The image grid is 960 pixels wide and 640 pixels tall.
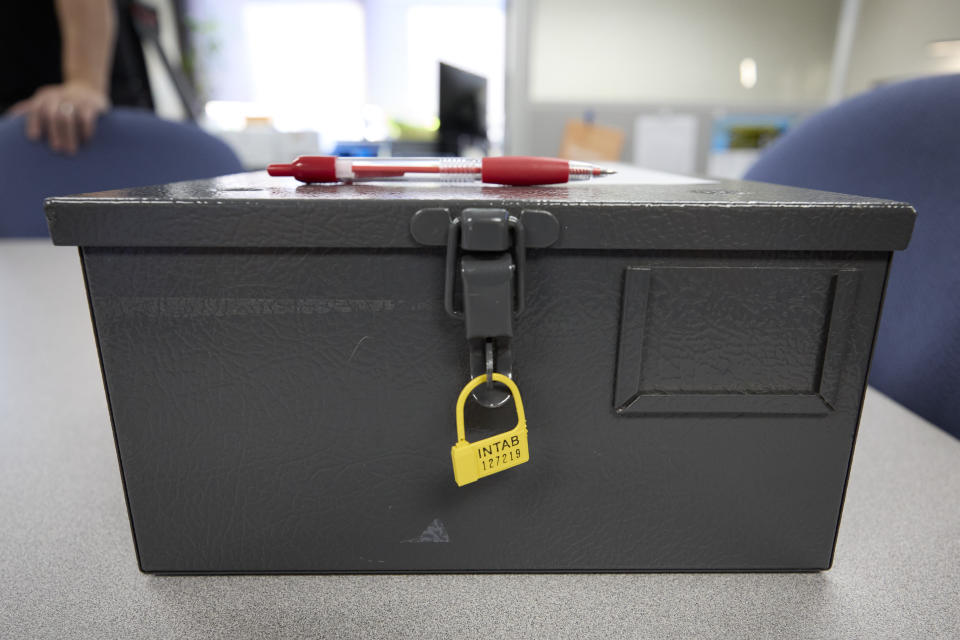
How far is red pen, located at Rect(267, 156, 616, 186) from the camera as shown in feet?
1.18

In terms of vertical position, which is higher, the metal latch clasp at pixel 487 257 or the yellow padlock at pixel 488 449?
the metal latch clasp at pixel 487 257

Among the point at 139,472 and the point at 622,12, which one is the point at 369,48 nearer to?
the point at 622,12

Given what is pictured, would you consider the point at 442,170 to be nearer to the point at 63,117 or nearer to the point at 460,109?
the point at 63,117

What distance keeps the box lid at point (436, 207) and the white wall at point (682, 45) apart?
152 centimetres

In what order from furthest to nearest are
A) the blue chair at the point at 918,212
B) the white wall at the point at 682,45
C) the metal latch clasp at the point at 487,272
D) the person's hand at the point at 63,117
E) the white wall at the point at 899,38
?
the white wall at the point at 682,45, the white wall at the point at 899,38, the person's hand at the point at 63,117, the blue chair at the point at 918,212, the metal latch clasp at the point at 487,272

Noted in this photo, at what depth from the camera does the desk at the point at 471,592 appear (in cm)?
29

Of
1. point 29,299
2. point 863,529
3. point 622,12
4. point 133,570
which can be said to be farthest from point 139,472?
point 622,12

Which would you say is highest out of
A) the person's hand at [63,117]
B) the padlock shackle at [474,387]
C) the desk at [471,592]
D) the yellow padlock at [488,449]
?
the person's hand at [63,117]

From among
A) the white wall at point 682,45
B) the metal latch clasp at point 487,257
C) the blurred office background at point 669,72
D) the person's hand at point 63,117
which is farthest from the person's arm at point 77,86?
the white wall at point 682,45

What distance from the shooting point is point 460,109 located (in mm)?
1584

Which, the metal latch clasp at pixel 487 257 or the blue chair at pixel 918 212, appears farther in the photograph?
the blue chair at pixel 918 212

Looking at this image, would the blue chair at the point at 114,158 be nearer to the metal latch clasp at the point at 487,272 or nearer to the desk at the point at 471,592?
the desk at the point at 471,592

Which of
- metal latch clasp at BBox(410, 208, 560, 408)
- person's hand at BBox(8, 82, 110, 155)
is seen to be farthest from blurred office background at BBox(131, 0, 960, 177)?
metal latch clasp at BBox(410, 208, 560, 408)

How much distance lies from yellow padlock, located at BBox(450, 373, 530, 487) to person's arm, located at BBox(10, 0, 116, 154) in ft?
3.52
